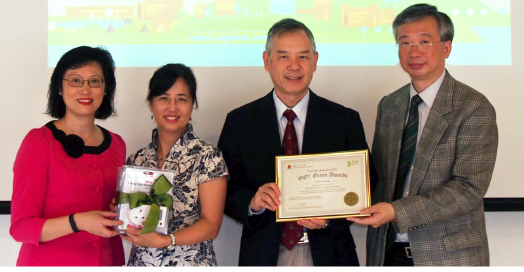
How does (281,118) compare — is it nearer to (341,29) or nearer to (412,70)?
(412,70)

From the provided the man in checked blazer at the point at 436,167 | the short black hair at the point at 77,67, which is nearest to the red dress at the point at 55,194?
the short black hair at the point at 77,67

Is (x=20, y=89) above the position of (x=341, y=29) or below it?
below

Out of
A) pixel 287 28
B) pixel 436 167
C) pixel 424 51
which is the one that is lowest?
pixel 436 167

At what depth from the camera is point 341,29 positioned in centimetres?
297

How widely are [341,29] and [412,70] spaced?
775mm

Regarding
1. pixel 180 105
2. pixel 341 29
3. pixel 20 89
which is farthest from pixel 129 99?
pixel 341 29

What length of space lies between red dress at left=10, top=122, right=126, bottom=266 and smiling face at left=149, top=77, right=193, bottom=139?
11.9 inches

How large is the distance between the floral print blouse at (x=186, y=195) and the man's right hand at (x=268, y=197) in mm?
201

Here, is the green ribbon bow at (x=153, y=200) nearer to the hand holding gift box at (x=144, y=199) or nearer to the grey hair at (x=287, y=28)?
the hand holding gift box at (x=144, y=199)

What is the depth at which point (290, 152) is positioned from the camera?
7.47ft

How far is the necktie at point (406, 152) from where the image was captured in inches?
89.9

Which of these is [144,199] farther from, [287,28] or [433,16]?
[433,16]

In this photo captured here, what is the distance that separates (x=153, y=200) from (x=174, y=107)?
450 millimetres

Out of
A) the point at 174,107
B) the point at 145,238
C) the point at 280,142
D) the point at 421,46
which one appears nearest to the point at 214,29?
the point at 174,107
